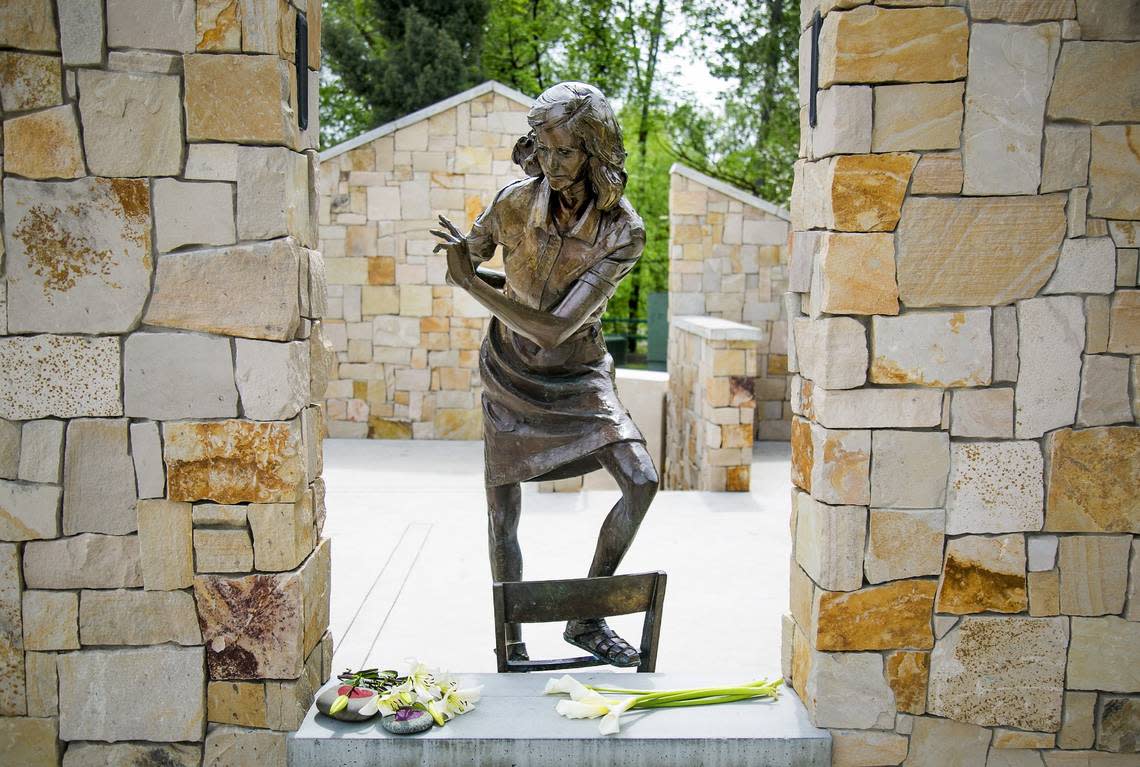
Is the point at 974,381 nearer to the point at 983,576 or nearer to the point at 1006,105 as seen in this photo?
the point at 983,576

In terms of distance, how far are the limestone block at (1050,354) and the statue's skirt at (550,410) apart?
3.41 ft

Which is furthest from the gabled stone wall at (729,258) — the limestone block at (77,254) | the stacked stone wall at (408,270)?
the limestone block at (77,254)

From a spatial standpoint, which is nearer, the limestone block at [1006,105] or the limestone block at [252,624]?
the limestone block at [1006,105]

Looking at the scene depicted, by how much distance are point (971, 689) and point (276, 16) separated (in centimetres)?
242

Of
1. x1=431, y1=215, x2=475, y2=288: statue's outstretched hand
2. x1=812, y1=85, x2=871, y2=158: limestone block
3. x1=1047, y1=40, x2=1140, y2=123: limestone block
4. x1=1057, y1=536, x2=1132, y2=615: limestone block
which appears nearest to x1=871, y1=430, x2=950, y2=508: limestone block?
x1=1057, y1=536, x2=1132, y2=615: limestone block

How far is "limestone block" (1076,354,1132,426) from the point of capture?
96.3 inches

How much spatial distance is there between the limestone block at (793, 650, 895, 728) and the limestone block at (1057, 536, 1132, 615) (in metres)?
0.50

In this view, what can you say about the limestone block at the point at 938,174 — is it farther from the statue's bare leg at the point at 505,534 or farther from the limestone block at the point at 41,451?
the limestone block at the point at 41,451

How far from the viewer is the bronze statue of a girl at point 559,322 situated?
266cm

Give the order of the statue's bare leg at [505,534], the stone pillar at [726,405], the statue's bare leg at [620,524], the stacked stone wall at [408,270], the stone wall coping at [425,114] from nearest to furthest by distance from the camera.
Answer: the statue's bare leg at [620,524]
the statue's bare leg at [505,534]
the stone pillar at [726,405]
the stone wall coping at [425,114]
the stacked stone wall at [408,270]

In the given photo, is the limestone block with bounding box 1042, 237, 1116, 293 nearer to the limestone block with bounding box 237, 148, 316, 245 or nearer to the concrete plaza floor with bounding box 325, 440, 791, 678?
the concrete plaza floor with bounding box 325, 440, 791, 678

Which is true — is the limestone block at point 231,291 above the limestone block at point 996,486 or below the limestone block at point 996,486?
above

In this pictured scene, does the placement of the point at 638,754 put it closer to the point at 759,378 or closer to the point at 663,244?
the point at 759,378

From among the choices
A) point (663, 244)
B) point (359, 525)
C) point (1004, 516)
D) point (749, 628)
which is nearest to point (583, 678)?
point (749, 628)
